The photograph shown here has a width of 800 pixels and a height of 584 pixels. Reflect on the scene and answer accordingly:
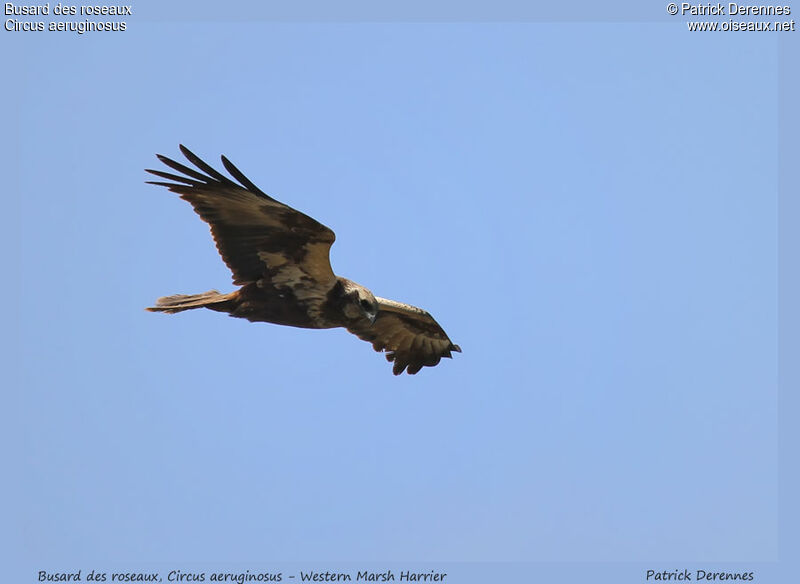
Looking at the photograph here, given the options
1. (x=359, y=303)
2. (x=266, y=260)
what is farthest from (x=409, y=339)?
(x=266, y=260)

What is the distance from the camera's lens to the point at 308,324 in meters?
14.2

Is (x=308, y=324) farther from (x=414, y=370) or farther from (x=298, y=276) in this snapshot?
(x=414, y=370)

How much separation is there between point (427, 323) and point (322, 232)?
315 centimetres

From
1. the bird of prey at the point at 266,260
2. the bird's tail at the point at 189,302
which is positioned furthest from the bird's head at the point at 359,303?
the bird's tail at the point at 189,302

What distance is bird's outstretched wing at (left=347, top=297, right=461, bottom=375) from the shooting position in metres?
16.0

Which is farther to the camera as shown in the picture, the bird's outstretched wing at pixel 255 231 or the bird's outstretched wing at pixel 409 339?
the bird's outstretched wing at pixel 409 339

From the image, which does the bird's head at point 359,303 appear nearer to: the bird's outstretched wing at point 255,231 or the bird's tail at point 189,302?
the bird's outstretched wing at point 255,231

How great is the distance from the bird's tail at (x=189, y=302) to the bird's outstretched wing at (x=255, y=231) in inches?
12.9

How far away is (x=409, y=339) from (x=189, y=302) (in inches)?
145

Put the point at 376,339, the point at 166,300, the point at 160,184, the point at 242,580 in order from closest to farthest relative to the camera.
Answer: the point at 160,184, the point at 166,300, the point at 242,580, the point at 376,339

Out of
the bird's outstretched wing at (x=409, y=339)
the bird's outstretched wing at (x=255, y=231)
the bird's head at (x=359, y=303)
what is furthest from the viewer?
the bird's outstretched wing at (x=409, y=339)

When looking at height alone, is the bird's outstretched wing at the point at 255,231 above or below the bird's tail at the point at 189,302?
above

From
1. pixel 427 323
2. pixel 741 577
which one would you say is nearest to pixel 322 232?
pixel 427 323

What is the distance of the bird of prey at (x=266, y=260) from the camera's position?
43.6 feet
